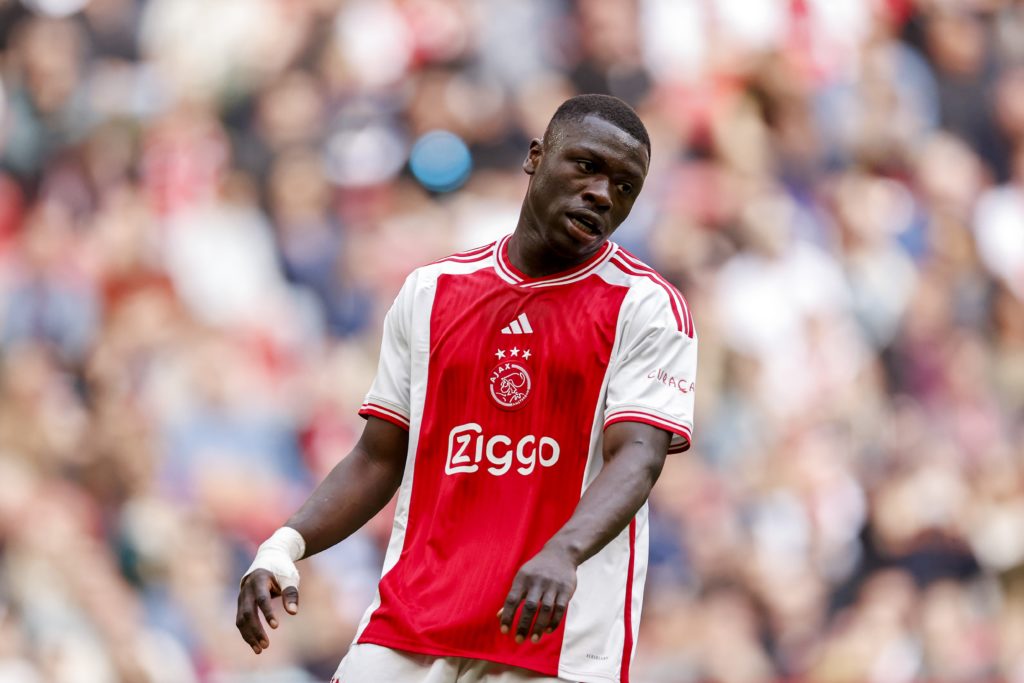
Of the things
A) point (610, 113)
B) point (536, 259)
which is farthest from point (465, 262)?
point (610, 113)

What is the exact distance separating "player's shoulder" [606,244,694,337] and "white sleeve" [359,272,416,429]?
598 millimetres

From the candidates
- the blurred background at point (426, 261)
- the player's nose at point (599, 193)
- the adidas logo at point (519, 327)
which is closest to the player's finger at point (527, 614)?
the adidas logo at point (519, 327)

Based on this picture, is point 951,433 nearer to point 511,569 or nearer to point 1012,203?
point 1012,203

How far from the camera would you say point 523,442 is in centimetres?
400

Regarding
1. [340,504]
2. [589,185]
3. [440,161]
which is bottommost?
[340,504]

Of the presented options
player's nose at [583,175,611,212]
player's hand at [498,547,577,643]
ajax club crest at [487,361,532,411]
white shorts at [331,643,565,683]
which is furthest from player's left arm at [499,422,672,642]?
player's nose at [583,175,611,212]

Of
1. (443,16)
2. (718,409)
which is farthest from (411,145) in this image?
(718,409)

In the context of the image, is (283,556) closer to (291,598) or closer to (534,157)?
(291,598)

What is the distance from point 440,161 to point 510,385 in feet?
21.4

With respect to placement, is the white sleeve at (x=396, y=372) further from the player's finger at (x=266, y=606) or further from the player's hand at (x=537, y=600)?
the player's hand at (x=537, y=600)

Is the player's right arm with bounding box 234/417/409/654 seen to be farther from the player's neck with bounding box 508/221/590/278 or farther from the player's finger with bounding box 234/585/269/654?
the player's neck with bounding box 508/221/590/278

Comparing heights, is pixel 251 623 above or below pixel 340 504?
below

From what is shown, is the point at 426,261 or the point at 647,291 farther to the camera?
the point at 426,261

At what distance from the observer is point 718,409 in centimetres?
1029
